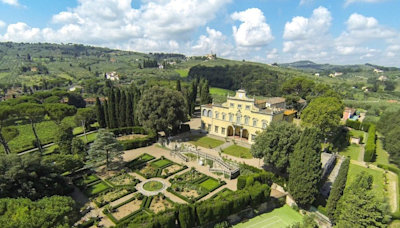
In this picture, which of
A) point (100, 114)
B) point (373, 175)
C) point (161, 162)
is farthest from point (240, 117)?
point (100, 114)

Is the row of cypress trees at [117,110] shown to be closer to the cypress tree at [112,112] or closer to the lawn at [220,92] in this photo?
the cypress tree at [112,112]

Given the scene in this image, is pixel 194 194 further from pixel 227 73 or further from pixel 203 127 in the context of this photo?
pixel 227 73

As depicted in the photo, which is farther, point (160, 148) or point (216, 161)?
point (160, 148)

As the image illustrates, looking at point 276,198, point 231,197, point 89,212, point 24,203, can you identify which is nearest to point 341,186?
point 276,198

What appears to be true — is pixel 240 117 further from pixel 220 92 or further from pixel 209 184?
pixel 220 92

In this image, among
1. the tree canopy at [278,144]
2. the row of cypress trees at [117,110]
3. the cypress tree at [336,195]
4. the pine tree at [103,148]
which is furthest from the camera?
the row of cypress trees at [117,110]

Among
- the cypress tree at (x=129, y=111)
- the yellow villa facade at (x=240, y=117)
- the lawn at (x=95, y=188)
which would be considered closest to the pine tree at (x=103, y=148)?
the lawn at (x=95, y=188)
